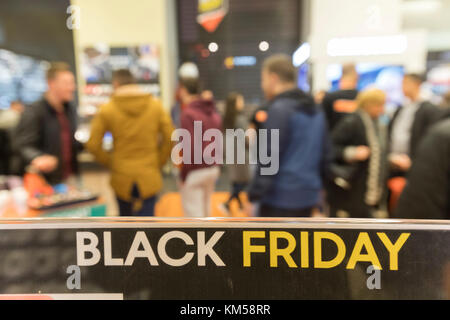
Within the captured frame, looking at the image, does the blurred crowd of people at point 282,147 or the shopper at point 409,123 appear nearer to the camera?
the blurred crowd of people at point 282,147

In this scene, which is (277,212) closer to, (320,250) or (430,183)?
(430,183)

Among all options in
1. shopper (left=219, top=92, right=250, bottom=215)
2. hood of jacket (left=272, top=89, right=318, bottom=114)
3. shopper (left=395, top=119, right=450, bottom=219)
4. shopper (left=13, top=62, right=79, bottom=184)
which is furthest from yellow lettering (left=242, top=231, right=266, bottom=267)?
shopper (left=13, top=62, right=79, bottom=184)

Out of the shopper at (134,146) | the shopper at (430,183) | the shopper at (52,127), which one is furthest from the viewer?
the shopper at (52,127)

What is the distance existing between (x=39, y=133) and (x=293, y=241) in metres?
1.89

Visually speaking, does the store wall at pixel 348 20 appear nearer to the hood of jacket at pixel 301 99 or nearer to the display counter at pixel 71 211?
the hood of jacket at pixel 301 99

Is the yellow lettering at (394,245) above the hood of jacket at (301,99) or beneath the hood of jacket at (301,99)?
beneath

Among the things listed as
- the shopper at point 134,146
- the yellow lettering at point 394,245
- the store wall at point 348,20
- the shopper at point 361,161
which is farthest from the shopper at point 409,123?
the yellow lettering at point 394,245

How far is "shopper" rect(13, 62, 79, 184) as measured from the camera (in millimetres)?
1888

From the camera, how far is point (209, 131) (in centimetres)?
59

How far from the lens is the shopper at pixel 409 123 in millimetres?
2225

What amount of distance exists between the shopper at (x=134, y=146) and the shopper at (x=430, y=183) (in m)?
1.02

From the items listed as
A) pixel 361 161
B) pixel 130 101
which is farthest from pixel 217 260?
pixel 361 161

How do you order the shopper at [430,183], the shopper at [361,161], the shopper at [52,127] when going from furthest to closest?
the shopper at [52,127], the shopper at [361,161], the shopper at [430,183]

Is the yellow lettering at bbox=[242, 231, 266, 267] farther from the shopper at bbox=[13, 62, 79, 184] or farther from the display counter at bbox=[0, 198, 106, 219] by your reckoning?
the shopper at bbox=[13, 62, 79, 184]
